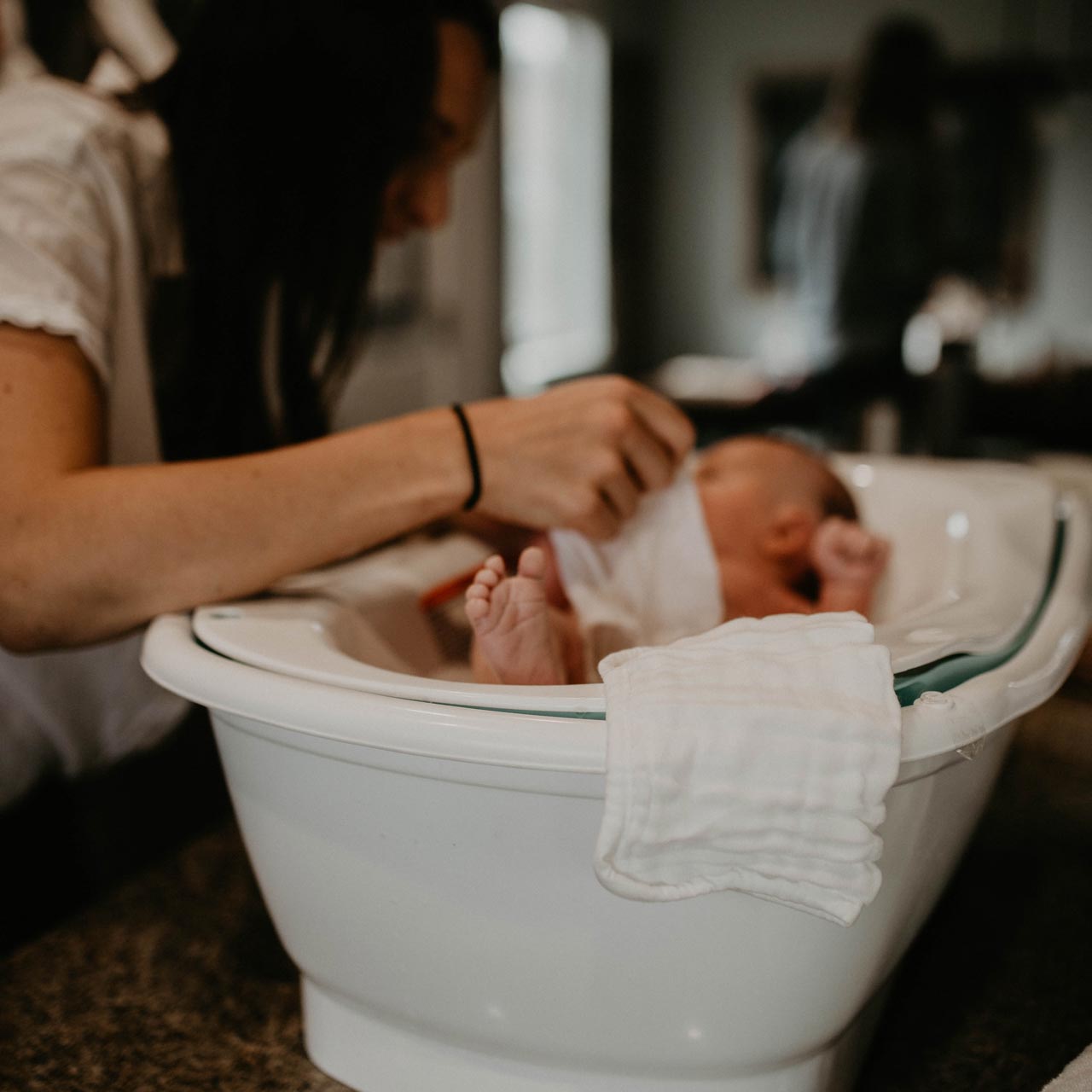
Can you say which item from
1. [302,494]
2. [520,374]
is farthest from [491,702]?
[520,374]

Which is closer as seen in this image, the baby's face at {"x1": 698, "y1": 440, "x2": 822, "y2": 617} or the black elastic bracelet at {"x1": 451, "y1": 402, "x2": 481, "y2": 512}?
the black elastic bracelet at {"x1": 451, "y1": 402, "x2": 481, "y2": 512}

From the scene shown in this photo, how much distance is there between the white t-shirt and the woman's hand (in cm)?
20

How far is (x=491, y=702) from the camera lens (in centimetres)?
36

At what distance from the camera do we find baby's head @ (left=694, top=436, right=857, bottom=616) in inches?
31.3

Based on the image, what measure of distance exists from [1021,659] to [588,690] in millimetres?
204

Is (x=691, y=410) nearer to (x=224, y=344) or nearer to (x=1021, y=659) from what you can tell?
(x=224, y=344)

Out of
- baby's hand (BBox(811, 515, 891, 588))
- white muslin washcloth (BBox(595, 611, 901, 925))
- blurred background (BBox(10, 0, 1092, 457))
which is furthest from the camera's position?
blurred background (BBox(10, 0, 1092, 457))

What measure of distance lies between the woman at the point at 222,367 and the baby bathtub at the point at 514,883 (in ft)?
0.17

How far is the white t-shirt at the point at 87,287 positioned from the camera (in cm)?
50

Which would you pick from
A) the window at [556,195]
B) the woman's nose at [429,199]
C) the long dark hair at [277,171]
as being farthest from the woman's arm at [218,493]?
the window at [556,195]

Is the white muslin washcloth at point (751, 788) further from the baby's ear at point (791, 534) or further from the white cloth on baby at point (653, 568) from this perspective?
the baby's ear at point (791, 534)

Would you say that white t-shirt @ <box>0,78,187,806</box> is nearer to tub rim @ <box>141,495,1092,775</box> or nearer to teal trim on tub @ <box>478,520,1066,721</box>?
Answer: tub rim @ <box>141,495,1092,775</box>

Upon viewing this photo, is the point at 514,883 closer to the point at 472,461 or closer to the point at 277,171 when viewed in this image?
the point at 472,461

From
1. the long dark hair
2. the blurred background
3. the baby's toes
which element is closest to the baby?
the baby's toes
